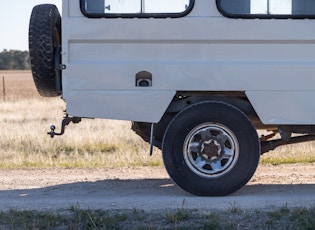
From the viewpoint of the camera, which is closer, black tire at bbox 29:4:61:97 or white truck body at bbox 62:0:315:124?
white truck body at bbox 62:0:315:124

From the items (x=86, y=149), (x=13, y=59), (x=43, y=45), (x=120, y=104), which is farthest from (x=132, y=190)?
(x=13, y=59)

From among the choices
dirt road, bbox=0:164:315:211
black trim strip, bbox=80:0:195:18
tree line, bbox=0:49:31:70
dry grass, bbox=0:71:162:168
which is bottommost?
tree line, bbox=0:49:31:70

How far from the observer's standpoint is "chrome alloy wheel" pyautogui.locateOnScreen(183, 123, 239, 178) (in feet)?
25.8

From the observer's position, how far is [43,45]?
812cm

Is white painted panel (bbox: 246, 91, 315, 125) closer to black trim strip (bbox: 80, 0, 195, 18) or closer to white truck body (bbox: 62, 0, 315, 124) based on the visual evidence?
white truck body (bbox: 62, 0, 315, 124)

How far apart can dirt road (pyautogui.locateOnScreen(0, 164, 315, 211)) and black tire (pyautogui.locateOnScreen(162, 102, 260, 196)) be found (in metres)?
0.17

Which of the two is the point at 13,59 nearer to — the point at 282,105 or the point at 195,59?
the point at 195,59

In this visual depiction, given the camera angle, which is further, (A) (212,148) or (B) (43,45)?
(B) (43,45)

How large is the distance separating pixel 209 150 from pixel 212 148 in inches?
1.5

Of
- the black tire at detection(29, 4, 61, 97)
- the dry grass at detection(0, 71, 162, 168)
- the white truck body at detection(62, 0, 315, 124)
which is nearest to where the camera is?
the white truck body at detection(62, 0, 315, 124)

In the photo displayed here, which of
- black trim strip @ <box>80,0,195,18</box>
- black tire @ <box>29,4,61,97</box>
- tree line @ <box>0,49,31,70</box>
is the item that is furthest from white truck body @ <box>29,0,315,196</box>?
tree line @ <box>0,49,31,70</box>

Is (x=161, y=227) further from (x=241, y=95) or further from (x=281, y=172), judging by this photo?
(x=281, y=172)

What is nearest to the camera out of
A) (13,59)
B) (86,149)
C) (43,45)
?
(43,45)

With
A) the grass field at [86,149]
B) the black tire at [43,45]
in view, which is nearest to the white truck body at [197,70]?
the black tire at [43,45]
